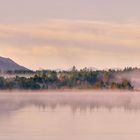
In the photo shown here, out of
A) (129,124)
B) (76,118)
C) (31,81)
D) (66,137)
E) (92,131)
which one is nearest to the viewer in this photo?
(66,137)

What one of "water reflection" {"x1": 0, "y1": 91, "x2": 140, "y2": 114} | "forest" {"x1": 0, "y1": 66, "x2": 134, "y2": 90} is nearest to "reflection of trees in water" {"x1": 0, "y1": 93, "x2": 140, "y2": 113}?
"water reflection" {"x1": 0, "y1": 91, "x2": 140, "y2": 114}

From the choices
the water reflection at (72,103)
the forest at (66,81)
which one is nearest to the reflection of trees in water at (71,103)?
the water reflection at (72,103)

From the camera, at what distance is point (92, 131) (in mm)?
25250

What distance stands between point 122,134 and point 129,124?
12.3 ft

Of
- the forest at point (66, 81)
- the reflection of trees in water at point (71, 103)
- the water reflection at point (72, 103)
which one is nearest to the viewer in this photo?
the reflection of trees in water at point (71, 103)

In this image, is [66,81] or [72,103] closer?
[72,103]

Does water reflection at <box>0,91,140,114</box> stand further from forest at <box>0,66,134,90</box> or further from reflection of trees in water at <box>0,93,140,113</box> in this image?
forest at <box>0,66,134,90</box>

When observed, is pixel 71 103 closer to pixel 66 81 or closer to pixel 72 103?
pixel 72 103

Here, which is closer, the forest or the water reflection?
the water reflection

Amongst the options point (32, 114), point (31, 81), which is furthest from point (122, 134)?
point (31, 81)

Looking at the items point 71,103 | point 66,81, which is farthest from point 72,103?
point 66,81

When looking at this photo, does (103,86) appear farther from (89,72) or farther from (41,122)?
(41,122)

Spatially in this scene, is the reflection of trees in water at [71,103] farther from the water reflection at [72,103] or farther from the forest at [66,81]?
the forest at [66,81]

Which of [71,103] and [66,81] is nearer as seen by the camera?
[71,103]
